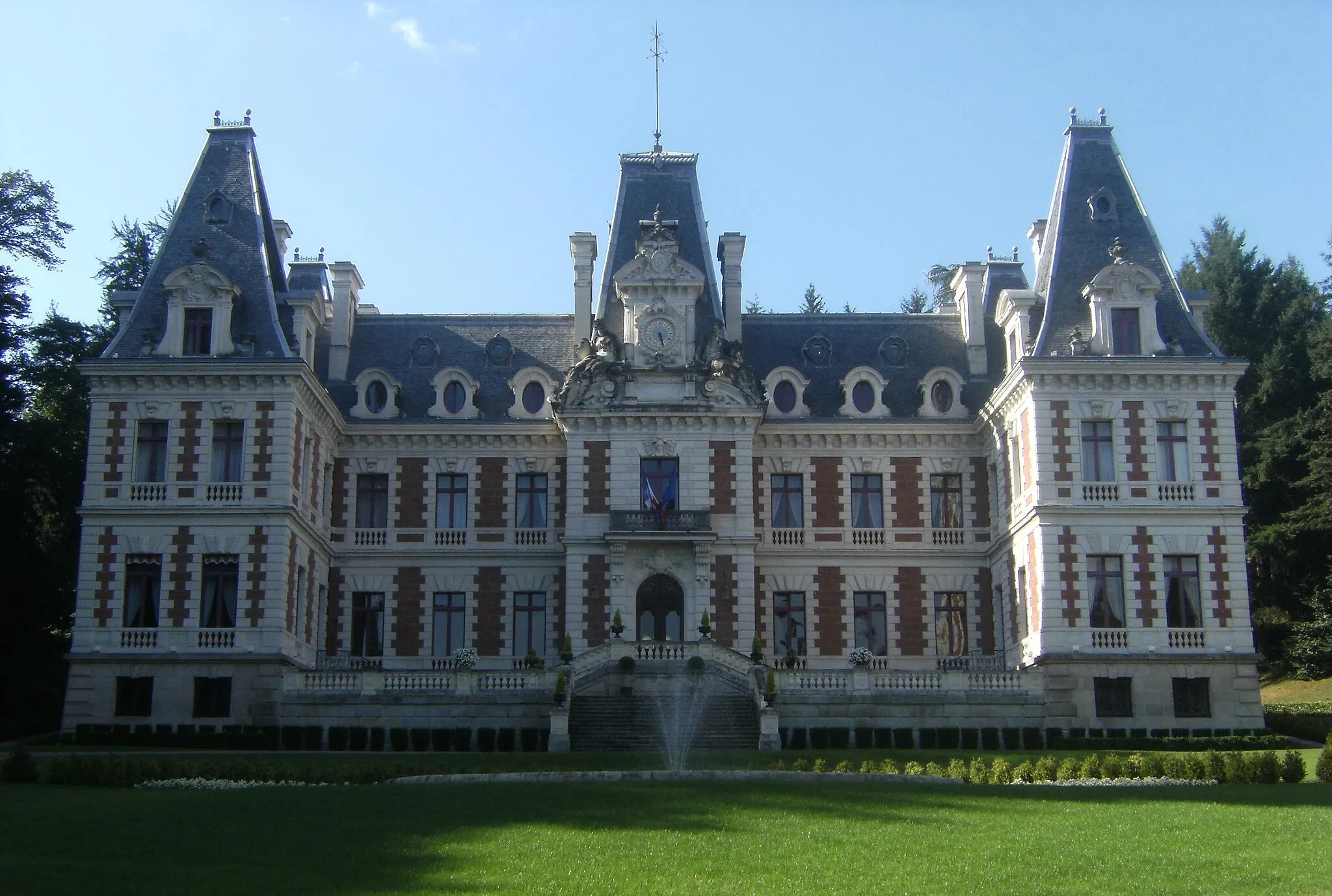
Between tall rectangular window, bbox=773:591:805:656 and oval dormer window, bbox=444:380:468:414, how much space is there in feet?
38.2

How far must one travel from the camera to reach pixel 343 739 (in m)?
37.8

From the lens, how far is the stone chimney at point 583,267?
4869cm

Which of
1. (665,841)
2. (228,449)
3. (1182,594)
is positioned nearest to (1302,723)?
(1182,594)

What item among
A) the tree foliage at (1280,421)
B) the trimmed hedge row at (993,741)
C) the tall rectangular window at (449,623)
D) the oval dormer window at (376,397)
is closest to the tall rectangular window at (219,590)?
the tall rectangular window at (449,623)

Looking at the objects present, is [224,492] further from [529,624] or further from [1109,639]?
[1109,639]

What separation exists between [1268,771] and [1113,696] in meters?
12.7

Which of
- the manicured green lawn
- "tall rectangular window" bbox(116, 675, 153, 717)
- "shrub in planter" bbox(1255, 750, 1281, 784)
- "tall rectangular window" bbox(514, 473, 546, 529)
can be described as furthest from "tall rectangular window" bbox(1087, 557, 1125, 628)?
"tall rectangular window" bbox(116, 675, 153, 717)

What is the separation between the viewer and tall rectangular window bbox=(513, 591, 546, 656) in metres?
46.2

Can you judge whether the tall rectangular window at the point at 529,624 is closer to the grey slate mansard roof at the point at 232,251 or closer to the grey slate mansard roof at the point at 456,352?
the grey slate mansard roof at the point at 456,352

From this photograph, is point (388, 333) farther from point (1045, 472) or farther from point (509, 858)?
point (509, 858)

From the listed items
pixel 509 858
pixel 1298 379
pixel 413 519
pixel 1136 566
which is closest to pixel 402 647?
pixel 413 519

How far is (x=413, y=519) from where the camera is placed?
46.9 m

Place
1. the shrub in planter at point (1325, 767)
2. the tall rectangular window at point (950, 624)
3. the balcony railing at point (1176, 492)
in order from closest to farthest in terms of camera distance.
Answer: the shrub in planter at point (1325, 767) → the balcony railing at point (1176, 492) → the tall rectangular window at point (950, 624)

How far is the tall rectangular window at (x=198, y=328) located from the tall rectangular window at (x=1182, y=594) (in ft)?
90.0
